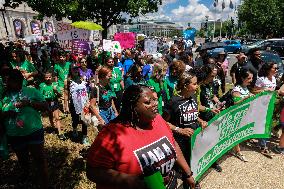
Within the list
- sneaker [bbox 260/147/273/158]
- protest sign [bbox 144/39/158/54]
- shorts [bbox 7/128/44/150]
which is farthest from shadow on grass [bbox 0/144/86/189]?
protest sign [bbox 144/39/158/54]

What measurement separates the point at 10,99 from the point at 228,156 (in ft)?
14.0

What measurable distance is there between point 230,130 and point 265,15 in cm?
4303

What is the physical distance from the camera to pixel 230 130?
510 cm

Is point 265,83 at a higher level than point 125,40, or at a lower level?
lower

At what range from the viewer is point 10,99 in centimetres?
393

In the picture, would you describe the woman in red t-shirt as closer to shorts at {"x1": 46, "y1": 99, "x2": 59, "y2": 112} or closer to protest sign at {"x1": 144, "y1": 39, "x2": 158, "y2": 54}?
shorts at {"x1": 46, "y1": 99, "x2": 59, "y2": 112}

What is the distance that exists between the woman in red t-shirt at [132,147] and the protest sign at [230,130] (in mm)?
1635

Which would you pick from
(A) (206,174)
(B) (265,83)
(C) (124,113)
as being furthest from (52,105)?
(B) (265,83)

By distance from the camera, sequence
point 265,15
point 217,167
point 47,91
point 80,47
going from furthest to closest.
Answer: point 265,15 < point 80,47 < point 47,91 < point 217,167

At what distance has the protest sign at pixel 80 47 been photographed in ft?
39.9

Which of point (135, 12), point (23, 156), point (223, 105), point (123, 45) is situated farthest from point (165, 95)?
point (135, 12)

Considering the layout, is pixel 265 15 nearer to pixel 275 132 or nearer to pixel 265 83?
pixel 275 132

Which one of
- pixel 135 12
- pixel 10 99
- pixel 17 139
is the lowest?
pixel 17 139

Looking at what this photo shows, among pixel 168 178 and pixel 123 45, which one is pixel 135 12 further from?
pixel 168 178
